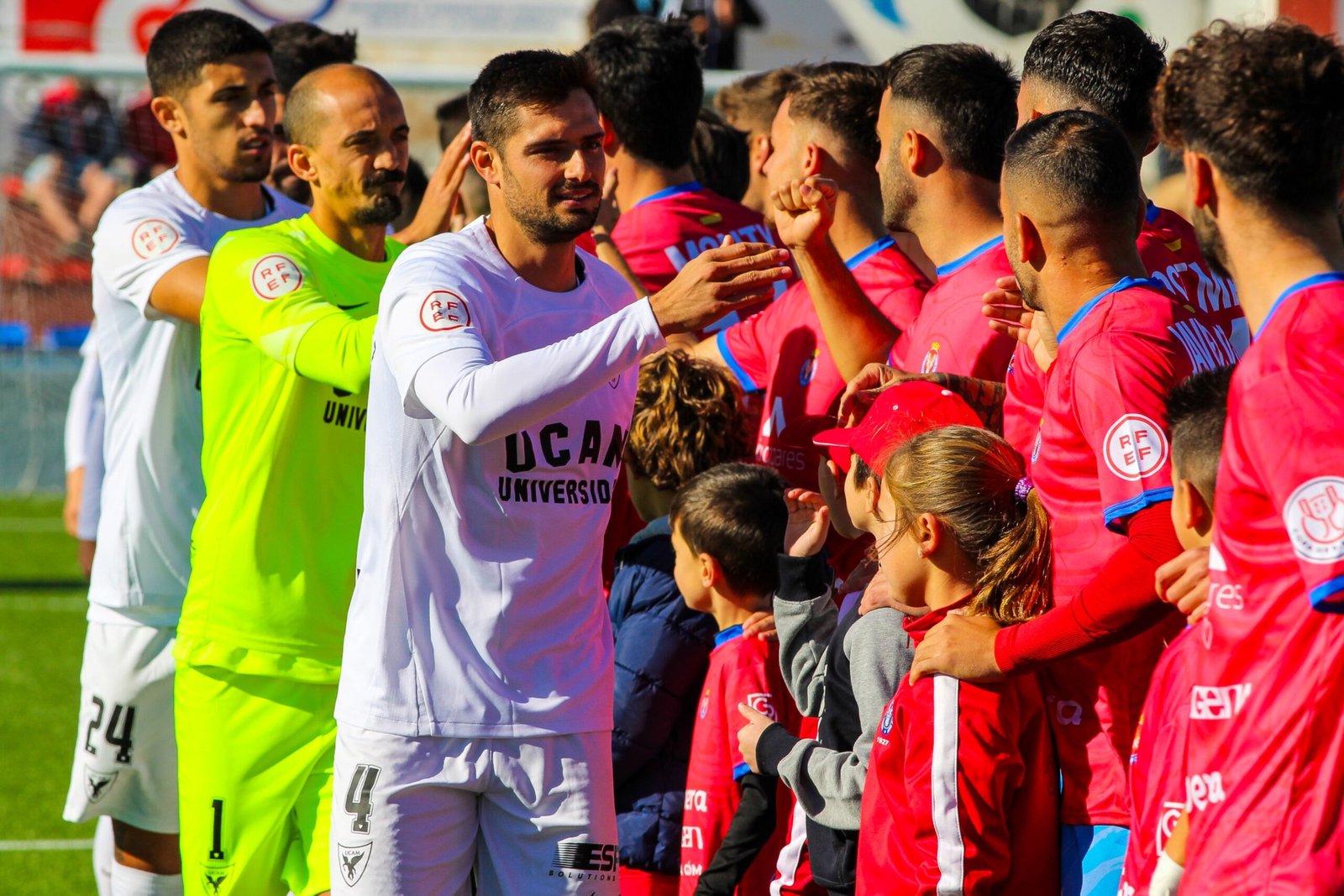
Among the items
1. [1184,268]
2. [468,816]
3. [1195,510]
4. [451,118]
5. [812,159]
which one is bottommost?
[468,816]

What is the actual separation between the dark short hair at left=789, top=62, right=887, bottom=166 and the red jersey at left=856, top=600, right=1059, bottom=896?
182 centimetres

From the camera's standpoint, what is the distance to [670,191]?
5539 mm

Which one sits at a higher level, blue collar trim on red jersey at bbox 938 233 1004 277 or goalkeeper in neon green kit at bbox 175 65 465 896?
blue collar trim on red jersey at bbox 938 233 1004 277

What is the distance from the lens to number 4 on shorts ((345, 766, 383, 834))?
346cm

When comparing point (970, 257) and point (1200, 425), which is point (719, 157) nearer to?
point (970, 257)

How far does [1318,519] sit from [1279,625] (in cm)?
22

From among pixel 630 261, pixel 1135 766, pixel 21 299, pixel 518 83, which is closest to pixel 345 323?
pixel 518 83

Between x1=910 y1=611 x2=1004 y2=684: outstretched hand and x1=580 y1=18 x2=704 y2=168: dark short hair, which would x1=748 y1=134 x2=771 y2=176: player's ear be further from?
x1=910 y1=611 x2=1004 y2=684: outstretched hand

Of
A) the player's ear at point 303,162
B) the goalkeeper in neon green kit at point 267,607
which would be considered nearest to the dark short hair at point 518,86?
the goalkeeper in neon green kit at point 267,607

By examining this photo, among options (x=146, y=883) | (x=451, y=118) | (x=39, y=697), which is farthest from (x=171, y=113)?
(x=39, y=697)

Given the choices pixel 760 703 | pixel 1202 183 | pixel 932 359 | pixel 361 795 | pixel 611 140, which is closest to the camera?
pixel 1202 183

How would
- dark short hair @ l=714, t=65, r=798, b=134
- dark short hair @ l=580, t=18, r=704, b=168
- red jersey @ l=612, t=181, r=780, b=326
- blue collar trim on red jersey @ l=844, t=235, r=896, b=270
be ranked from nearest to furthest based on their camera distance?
blue collar trim on red jersey @ l=844, t=235, r=896, b=270 → red jersey @ l=612, t=181, r=780, b=326 → dark short hair @ l=580, t=18, r=704, b=168 → dark short hair @ l=714, t=65, r=798, b=134


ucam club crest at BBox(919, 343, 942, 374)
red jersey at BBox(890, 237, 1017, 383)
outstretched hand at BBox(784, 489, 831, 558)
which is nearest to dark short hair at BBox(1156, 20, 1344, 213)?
red jersey at BBox(890, 237, 1017, 383)

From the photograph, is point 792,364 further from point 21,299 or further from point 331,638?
point 21,299
